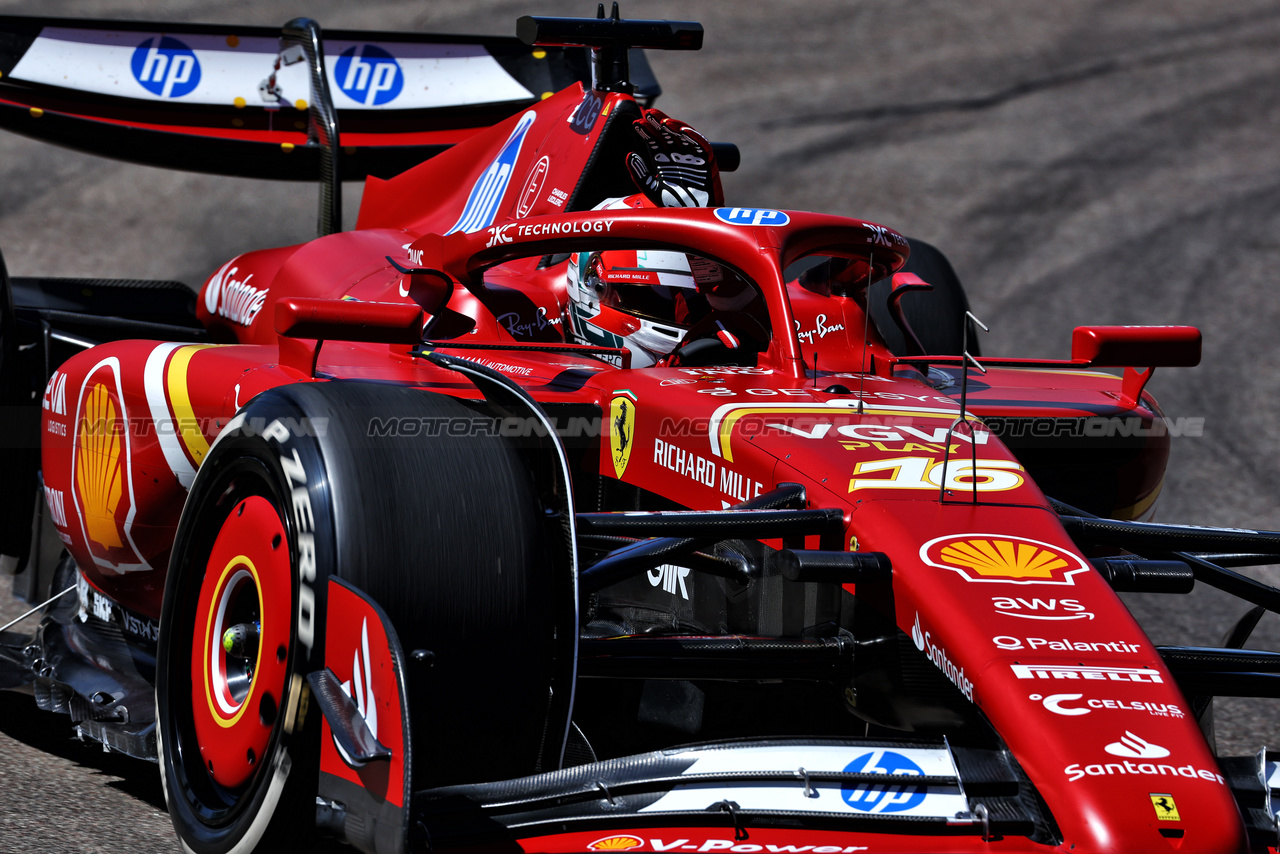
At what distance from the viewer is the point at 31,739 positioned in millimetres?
3971

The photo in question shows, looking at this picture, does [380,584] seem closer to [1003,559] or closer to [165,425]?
[1003,559]

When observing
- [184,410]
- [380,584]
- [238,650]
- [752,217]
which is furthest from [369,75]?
[380,584]

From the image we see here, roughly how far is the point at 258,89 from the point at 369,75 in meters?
0.47

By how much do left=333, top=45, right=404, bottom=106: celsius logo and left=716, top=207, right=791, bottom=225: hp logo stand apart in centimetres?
294

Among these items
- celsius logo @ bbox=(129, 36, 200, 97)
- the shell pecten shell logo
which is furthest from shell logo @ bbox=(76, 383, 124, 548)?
celsius logo @ bbox=(129, 36, 200, 97)

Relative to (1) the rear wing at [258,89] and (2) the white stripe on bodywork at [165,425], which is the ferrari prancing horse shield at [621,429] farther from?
(1) the rear wing at [258,89]

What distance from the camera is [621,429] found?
123 inches

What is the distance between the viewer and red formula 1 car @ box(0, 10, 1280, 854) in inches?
84.9

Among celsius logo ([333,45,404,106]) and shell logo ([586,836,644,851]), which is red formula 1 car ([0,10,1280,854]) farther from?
celsius logo ([333,45,404,106])

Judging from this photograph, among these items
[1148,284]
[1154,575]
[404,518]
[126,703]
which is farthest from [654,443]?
[1148,284]

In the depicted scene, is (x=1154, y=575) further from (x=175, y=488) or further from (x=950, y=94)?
(x=950, y=94)

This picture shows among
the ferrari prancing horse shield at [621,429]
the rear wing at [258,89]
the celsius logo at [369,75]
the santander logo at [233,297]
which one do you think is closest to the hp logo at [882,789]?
the ferrari prancing horse shield at [621,429]

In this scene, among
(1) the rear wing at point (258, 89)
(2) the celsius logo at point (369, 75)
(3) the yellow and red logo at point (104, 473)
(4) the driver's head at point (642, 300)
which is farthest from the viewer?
(2) the celsius logo at point (369, 75)

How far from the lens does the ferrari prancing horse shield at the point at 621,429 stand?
122 inches
